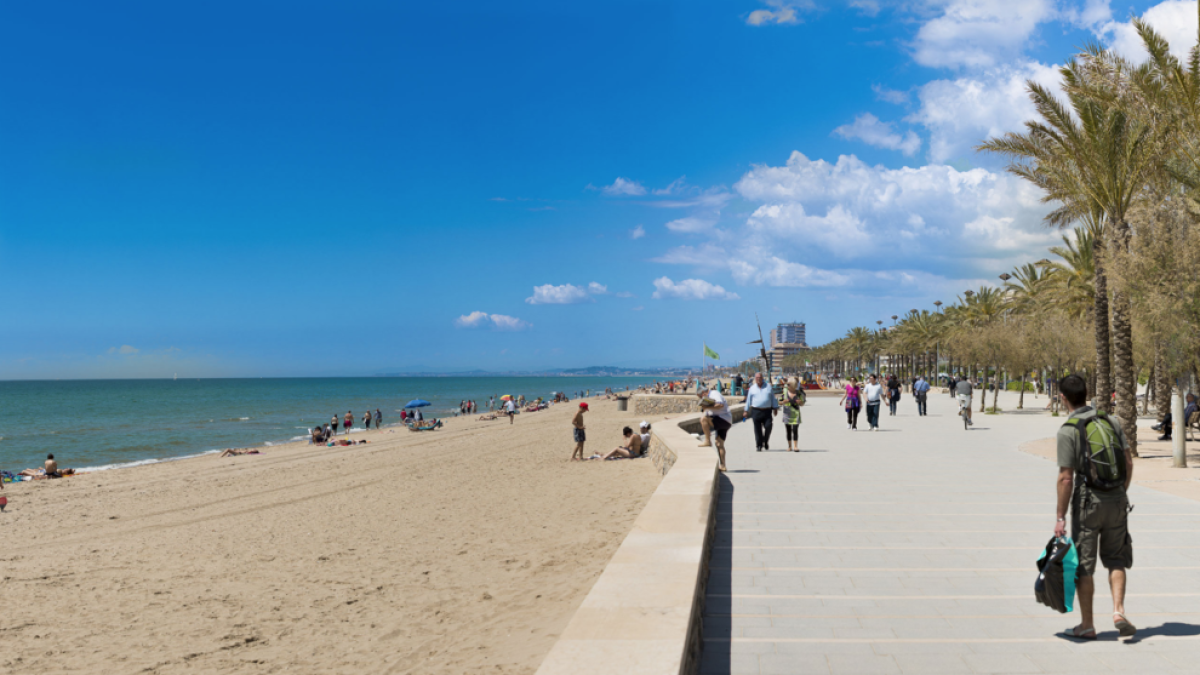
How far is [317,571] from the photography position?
28.0ft

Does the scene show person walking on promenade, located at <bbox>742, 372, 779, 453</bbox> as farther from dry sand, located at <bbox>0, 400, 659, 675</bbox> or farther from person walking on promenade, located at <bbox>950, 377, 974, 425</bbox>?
person walking on promenade, located at <bbox>950, 377, 974, 425</bbox>

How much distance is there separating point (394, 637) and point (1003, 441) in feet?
48.1

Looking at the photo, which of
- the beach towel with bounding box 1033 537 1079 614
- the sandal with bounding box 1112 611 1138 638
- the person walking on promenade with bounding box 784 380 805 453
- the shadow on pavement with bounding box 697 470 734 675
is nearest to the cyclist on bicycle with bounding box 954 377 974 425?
the person walking on promenade with bounding box 784 380 805 453

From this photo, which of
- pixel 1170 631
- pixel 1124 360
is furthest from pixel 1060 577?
pixel 1124 360

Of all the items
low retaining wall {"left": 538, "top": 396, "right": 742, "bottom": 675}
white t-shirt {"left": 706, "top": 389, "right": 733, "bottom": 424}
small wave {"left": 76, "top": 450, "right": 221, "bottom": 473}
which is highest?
white t-shirt {"left": 706, "top": 389, "right": 733, "bottom": 424}

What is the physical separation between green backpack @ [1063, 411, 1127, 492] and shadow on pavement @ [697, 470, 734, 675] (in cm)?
219

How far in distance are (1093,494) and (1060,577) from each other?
19.6 inches

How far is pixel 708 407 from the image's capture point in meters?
10.9

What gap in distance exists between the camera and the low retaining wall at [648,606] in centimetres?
296

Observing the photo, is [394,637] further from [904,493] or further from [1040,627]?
[904,493]

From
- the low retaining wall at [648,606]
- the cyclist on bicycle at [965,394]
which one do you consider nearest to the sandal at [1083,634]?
the low retaining wall at [648,606]

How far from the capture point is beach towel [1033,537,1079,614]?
3908 millimetres

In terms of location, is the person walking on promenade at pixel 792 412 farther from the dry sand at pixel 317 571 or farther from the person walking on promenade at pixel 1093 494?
the person walking on promenade at pixel 1093 494

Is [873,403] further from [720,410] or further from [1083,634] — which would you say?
[1083,634]
